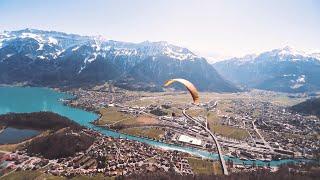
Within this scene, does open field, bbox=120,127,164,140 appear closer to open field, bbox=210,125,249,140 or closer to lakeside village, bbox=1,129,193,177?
open field, bbox=210,125,249,140

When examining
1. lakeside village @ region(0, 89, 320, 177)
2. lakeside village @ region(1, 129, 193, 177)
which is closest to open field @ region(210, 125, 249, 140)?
lakeside village @ region(0, 89, 320, 177)

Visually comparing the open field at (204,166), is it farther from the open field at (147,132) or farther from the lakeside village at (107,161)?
the open field at (147,132)

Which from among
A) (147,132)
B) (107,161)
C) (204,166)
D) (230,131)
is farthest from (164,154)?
(230,131)

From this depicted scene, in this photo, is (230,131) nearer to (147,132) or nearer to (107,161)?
(147,132)

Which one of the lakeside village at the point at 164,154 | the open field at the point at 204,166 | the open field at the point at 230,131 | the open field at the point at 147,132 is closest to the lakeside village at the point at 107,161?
the lakeside village at the point at 164,154

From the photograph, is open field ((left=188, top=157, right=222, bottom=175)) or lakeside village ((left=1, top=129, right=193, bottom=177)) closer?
lakeside village ((left=1, top=129, right=193, bottom=177))

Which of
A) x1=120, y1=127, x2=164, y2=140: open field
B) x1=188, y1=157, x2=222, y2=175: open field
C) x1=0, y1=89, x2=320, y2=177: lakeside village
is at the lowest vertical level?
x1=188, y1=157, x2=222, y2=175: open field
